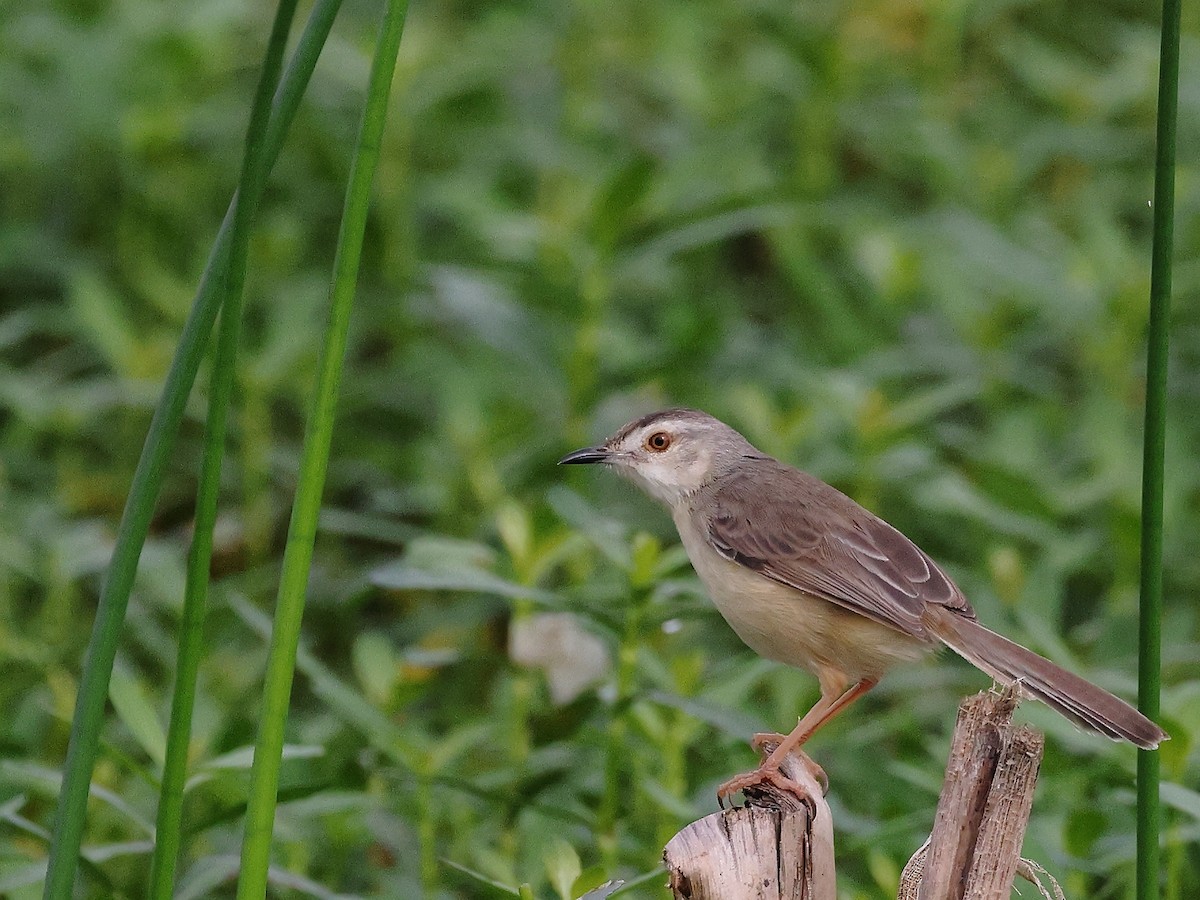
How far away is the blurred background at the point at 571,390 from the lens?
13.8 ft

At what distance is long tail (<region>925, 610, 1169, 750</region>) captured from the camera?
2824 millimetres

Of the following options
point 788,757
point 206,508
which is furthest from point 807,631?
point 206,508

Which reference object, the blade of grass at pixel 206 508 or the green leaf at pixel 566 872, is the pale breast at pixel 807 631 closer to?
the green leaf at pixel 566 872

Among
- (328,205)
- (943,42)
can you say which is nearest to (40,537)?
(328,205)

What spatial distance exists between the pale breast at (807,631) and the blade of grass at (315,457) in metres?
1.67

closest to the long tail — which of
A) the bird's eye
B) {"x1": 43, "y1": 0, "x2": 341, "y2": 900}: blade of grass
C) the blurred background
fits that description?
the blurred background

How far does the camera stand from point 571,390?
593 centimetres

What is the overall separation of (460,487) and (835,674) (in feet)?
8.01

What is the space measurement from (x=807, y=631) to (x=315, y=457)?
72.3 inches

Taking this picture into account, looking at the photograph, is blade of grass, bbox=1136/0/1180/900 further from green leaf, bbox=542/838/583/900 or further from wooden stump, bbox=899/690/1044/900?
green leaf, bbox=542/838/583/900

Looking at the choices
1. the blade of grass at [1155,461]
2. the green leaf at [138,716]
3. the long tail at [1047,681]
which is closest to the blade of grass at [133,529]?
the green leaf at [138,716]

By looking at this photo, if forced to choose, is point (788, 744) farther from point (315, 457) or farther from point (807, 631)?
point (315, 457)

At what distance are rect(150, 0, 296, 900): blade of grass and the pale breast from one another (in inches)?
65.2

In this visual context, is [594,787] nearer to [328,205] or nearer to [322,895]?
[322,895]
